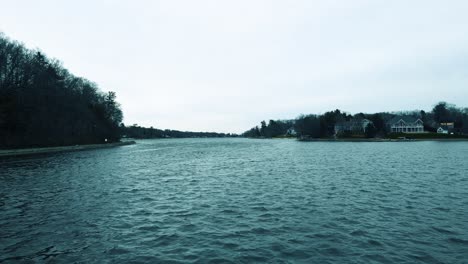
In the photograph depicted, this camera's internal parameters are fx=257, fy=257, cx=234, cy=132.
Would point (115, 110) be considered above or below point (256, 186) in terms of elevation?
above

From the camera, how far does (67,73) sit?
99562 mm

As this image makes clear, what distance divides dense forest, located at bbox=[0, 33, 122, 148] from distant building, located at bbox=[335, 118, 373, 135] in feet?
462

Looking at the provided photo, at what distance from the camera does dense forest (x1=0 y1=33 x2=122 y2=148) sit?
6159 cm

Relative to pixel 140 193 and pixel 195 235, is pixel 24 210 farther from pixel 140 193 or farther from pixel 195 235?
pixel 195 235

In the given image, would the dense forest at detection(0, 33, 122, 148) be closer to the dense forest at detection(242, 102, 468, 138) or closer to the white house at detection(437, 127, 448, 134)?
the dense forest at detection(242, 102, 468, 138)

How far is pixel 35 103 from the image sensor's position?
220ft

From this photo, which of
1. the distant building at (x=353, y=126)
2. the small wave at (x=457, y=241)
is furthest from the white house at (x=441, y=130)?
the small wave at (x=457, y=241)

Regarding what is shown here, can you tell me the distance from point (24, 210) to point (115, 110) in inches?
5475

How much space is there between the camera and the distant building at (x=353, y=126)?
157375mm

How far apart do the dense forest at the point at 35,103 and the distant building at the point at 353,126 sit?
141m

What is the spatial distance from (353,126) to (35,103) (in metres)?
157

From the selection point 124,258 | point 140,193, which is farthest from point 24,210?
point 124,258

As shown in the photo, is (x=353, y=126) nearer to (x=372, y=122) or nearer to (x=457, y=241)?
(x=372, y=122)

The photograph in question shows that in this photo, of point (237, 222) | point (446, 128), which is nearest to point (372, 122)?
point (446, 128)
